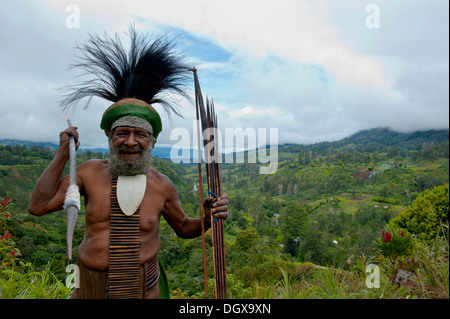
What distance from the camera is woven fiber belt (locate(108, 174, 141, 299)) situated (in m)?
2.00

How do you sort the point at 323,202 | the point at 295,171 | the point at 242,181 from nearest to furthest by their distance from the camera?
the point at 242,181, the point at 323,202, the point at 295,171

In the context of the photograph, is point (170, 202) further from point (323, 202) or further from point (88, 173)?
point (323, 202)

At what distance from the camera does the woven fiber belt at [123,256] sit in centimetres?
200

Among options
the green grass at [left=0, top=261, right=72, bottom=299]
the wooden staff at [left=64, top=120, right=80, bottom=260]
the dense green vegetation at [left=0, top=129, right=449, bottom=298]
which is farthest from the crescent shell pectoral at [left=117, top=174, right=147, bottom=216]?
the green grass at [left=0, top=261, right=72, bottom=299]

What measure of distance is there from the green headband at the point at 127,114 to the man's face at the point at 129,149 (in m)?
0.10

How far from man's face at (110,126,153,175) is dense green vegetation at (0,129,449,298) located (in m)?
0.98

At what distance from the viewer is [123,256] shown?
2031 mm

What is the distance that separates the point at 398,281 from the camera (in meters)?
4.52

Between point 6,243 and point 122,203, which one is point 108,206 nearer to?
point 122,203

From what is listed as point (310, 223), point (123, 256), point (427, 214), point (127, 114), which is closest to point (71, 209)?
point (123, 256)

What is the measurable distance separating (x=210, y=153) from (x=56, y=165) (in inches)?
44.8

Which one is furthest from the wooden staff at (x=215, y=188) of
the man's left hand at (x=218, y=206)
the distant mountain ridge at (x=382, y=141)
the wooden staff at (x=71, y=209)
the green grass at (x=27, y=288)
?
the distant mountain ridge at (x=382, y=141)

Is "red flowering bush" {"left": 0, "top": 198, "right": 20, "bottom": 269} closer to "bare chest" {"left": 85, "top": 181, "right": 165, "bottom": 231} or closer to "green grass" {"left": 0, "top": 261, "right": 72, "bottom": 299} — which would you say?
"green grass" {"left": 0, "top": 261, "right": 72, "bottom": 299}
